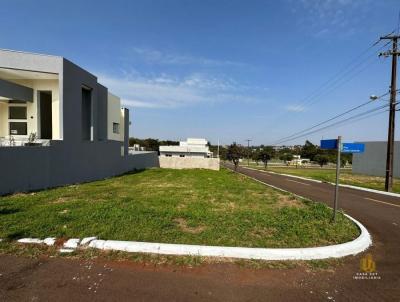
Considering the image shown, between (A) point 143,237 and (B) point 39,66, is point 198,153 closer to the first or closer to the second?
(B) point 39,66

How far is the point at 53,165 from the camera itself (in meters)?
13.1

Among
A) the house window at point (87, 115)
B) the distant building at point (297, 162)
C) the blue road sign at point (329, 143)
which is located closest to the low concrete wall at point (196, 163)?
the house window at point (87, 115)

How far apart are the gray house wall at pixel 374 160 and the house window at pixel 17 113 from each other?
36410 mm

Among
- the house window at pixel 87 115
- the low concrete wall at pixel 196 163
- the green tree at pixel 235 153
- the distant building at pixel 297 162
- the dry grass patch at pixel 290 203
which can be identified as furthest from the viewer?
the distant building at pixel 297 162

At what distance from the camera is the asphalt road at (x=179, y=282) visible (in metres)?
3.56

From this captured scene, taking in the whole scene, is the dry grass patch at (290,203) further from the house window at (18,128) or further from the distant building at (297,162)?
the distant building at (297,162)

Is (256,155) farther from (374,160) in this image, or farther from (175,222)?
(175,222)

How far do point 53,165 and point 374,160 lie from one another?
37.3m

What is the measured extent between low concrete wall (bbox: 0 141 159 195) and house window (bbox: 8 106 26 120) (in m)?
4.46

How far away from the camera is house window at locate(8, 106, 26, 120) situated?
17.0 m

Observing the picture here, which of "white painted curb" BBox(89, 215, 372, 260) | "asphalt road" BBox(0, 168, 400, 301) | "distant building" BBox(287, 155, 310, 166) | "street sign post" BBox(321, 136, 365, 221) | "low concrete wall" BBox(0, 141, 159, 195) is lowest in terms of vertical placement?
"distant building" BBox(287, 155, 310, 166)

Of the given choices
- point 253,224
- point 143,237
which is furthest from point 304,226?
point 143,237

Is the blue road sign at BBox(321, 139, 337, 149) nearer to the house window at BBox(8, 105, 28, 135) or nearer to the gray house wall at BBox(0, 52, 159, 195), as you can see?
the gray house wall at BBox(0, 52, 159, 195)

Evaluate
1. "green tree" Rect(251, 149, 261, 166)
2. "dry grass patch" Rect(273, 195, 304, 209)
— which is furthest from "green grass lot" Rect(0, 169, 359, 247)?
"green tree" Rect(251, 149, 261, 166)
